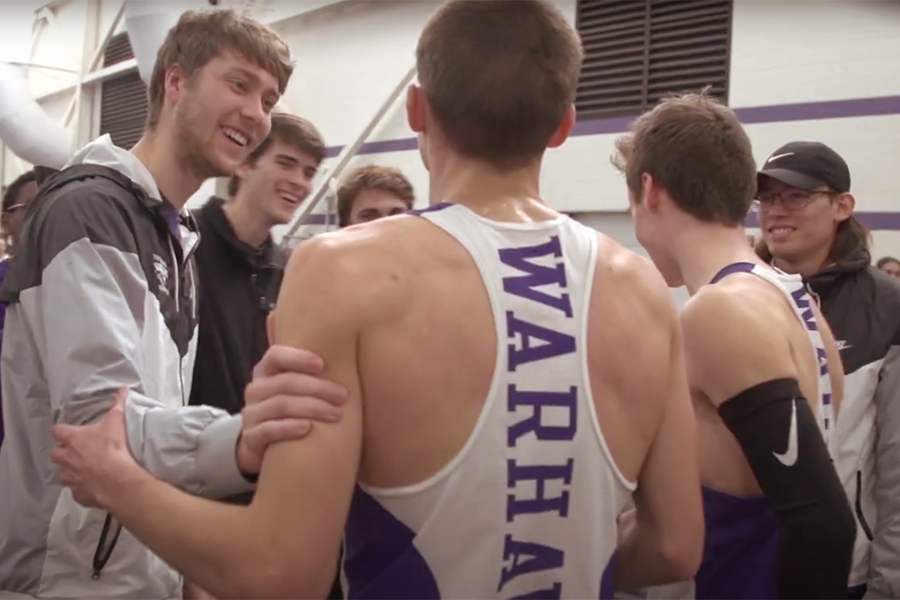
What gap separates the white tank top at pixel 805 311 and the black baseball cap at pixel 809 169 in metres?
0.65

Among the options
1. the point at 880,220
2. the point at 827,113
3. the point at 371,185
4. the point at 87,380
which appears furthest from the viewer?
the point at 827,113

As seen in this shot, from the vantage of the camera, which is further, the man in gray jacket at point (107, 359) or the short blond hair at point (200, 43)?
the short blond hair at point (200, 43)

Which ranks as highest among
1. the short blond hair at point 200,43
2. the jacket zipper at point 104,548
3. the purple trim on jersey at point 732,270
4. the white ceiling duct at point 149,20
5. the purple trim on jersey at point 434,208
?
the white ceiling duct at point 149,20

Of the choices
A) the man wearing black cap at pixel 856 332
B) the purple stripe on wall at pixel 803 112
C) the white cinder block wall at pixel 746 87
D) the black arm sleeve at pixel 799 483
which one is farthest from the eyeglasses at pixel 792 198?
the purple stripe on wall at pixel 803 112

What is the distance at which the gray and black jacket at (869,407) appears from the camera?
2186 millimetres

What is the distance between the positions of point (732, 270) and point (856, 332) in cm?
96

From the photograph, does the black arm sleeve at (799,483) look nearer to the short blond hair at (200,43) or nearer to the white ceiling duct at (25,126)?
the short blond hair at (200,43)

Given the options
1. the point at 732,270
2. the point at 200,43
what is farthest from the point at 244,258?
the point at 732,270

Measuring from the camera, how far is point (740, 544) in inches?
58.1

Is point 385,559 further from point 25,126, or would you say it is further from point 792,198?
point 25,126

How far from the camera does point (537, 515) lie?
950 mm

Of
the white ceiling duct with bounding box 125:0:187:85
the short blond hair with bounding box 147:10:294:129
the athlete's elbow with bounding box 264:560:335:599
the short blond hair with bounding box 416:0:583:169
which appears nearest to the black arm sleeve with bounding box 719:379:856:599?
the short blond hair with bounding box 416:0:583:169

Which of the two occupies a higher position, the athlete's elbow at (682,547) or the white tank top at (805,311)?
the white tank top at (805,311)

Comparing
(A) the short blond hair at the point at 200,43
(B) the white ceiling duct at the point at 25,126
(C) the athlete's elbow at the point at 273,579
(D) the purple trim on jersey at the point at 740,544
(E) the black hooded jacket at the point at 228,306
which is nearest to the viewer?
(C) the athlete's elbow at the point at 273,579
